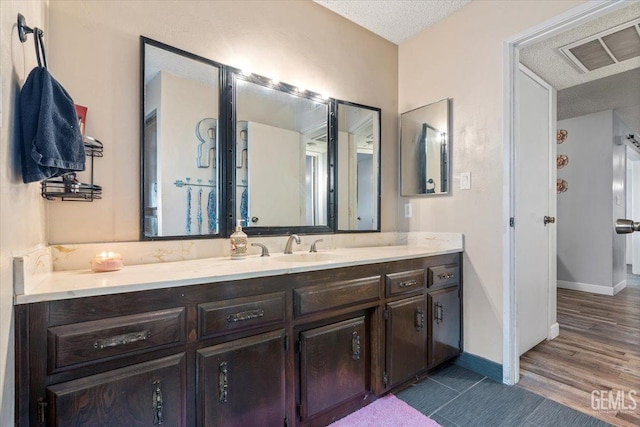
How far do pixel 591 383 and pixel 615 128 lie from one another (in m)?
3.82

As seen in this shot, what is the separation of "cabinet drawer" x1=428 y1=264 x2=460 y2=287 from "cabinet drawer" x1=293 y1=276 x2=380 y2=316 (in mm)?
509

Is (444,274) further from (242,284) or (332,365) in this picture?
(242,284)

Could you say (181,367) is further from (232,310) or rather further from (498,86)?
(498,86)

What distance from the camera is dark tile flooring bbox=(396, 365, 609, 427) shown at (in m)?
1.61

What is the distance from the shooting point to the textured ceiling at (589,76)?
6.74ft

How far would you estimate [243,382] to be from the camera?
4.11 ft

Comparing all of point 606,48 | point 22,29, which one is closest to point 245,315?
point 22,29

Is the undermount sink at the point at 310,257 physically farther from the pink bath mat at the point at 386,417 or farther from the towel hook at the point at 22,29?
the towel hook at the point at 22,29

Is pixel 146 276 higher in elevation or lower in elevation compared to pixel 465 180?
lower

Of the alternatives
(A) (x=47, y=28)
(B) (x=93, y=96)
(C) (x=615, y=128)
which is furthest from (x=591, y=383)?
(C) (x=615, y=128)

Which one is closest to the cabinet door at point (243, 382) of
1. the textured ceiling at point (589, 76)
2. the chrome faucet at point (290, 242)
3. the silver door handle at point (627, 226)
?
the chrome faucet at point (290, 242)

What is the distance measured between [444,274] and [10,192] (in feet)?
7.16

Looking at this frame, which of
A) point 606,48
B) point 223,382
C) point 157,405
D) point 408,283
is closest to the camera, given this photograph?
point 157,405

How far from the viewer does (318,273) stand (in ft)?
4.86
